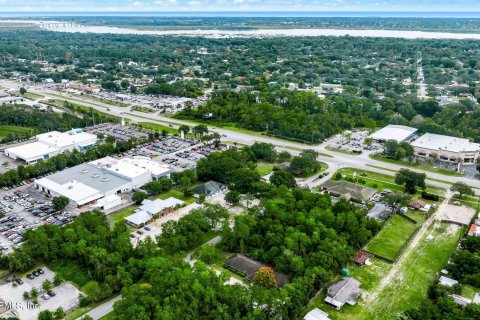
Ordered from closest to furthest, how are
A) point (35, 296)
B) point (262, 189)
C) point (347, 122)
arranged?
1. point (35, 296)
2. point (262, 189)
3. point (347, 122)

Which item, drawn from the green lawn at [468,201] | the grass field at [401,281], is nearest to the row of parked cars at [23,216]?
the grass field at [401,281]

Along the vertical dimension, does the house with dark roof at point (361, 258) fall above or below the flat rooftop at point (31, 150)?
above

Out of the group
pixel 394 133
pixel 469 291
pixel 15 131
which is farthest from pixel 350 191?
pixel 15 131

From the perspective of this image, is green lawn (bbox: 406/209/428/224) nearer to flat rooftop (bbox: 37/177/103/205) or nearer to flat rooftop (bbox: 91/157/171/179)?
flat rooftop (bbox: 91/157/171/179)

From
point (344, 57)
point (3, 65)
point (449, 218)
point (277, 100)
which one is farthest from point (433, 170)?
point (3, 65)

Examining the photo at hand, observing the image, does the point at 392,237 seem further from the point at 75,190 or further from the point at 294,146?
the point at 75,190

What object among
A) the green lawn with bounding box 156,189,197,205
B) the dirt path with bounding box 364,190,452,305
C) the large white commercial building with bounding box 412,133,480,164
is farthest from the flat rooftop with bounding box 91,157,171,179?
the large white commercial building with bounding box 412,133,480,164

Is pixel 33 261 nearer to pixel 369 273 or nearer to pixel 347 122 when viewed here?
pixel 369 273

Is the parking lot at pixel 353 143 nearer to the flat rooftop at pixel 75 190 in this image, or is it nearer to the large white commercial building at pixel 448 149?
the large white commercial building at pixel 448 149
